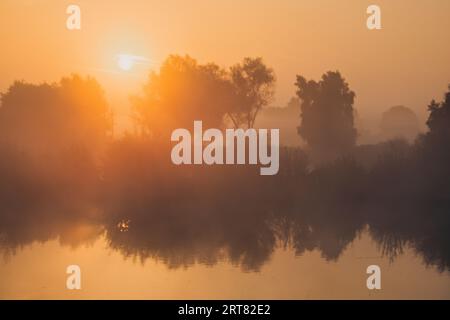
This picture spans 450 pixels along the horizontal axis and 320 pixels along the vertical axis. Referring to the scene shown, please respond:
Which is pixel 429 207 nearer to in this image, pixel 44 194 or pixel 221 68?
pixel 221 68

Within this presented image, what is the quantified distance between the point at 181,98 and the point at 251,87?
0.57m

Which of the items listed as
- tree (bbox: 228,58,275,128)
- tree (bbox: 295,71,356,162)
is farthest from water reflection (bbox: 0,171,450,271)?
tree (bbox: 228,58,275,128)

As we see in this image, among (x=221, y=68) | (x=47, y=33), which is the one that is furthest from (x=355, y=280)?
(x=47, y=33)

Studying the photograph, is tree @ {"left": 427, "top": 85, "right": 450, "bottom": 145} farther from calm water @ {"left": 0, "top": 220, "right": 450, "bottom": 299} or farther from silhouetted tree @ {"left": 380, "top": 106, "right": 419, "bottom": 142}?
calm water @ {"left": 0, "top": 220, "right": 450, "bottom": 299}

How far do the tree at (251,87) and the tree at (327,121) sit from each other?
25 cm

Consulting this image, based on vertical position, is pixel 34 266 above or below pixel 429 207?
below

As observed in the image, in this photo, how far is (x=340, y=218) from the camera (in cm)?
656

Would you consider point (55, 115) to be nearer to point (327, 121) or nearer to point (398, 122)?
point (327, 121)

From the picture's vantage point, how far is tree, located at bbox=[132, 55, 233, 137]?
255 inches

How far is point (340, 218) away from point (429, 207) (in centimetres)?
69

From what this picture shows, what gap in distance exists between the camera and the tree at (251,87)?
21.4ft

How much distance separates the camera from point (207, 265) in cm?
641

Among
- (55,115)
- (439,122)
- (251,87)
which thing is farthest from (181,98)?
(439,122)
